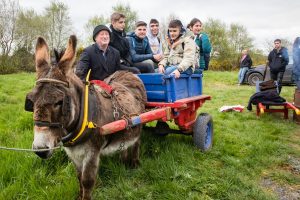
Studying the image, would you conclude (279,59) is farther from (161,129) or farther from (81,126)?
(81,126)

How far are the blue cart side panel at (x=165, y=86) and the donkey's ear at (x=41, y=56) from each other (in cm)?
167

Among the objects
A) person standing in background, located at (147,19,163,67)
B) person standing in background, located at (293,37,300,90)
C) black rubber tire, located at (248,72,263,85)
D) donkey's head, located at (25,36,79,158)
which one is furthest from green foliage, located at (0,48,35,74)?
donkey's head, located at (25,36,79,158)

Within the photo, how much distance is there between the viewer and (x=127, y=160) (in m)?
3.90

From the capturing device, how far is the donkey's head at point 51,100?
2200mm

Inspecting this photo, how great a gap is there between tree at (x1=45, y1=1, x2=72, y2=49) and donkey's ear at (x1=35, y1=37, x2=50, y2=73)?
2578 centimetres

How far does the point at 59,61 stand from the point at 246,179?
253 centimetres

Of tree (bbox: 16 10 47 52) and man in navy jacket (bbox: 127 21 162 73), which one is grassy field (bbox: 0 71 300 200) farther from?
tree (bbox: 16 10 47 52)

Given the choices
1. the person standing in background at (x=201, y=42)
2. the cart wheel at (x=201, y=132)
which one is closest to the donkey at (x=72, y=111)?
the cart wheel at (x=201, y=132)

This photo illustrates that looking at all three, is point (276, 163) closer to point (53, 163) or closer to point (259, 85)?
point (53, 163)

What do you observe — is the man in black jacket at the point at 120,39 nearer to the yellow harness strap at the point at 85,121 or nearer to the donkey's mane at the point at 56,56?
the yellow harness strap at the point at 85,121

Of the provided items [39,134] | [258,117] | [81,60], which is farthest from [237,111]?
[39,134]

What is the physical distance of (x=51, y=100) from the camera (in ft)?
7.32

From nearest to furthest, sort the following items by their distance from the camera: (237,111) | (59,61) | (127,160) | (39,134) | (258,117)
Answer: (39,134) → (59,61) → (127,160) → (258,117) → (237,111)

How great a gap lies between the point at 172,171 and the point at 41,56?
78.0 inches
